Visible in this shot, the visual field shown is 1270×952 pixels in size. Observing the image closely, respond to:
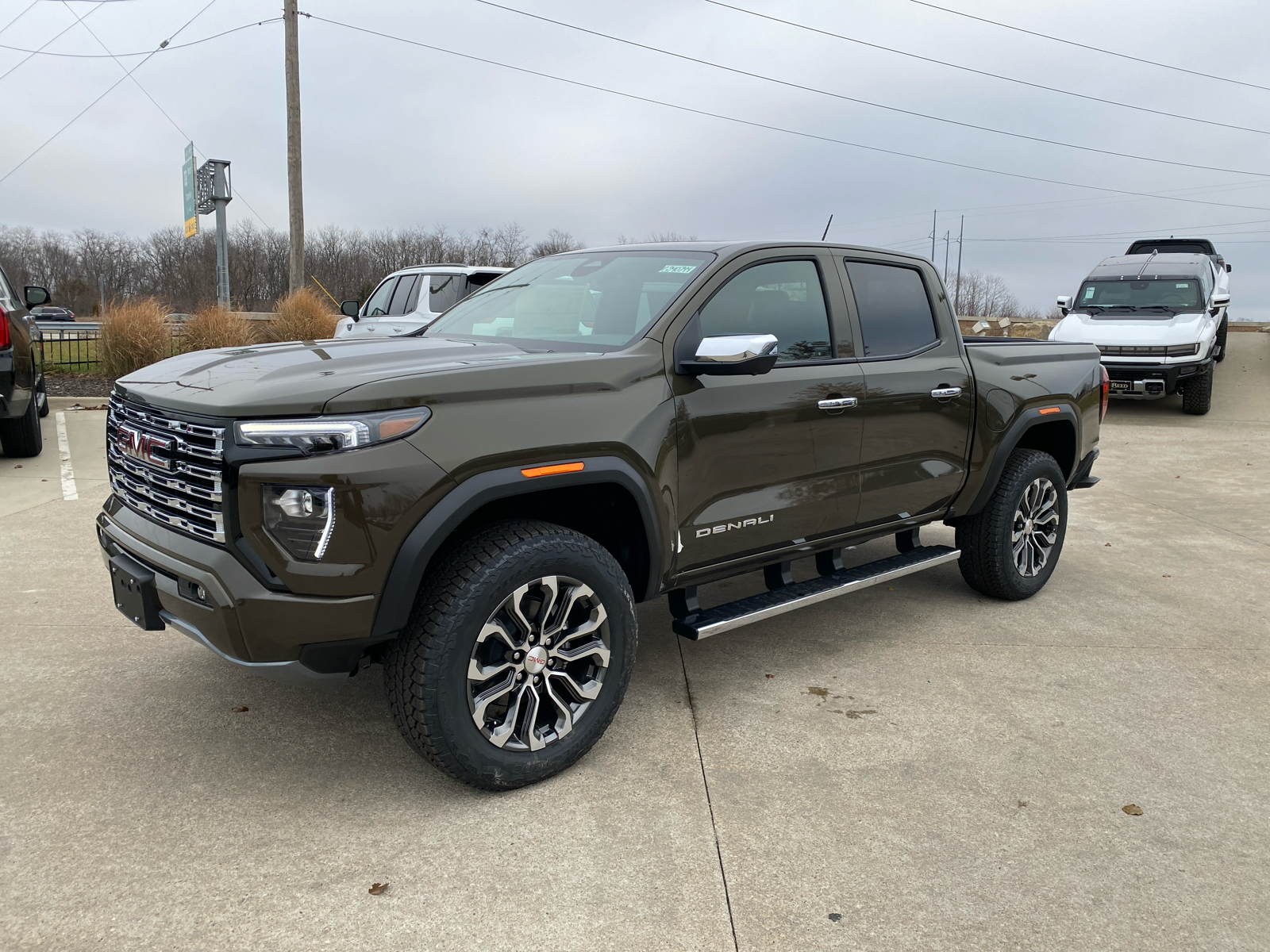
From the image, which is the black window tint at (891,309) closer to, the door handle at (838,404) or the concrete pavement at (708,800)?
the door handle at (838,404)

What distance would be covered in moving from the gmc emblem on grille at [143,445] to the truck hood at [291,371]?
12cm

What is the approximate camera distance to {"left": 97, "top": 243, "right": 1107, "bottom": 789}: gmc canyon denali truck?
107 inches

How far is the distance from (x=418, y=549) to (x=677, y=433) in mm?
1082

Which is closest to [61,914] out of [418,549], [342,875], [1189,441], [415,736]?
[342,875]

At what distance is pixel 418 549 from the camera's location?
2.77m

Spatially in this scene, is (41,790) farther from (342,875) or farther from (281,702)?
(342,875)

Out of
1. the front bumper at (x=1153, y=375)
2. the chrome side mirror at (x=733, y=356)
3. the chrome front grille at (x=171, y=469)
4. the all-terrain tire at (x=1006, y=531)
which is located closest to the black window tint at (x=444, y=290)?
the all-terrain tire at (x=1006, y=531)

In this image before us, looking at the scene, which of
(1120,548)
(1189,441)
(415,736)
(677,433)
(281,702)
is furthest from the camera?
(1189,441)

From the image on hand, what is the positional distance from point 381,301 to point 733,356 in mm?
10734

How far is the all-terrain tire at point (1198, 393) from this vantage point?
13.3 metres

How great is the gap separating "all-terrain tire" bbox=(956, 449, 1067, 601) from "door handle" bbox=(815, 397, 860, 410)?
1.39 meters

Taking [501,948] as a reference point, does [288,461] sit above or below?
above

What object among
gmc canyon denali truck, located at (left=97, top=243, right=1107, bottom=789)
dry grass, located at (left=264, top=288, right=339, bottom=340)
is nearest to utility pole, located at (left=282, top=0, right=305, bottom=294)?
dry grass, located at (left=264, top=288, right=339, bottom=340)

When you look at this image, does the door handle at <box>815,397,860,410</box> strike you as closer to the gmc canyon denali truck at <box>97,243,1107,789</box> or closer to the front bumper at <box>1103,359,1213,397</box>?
the gmc canyon denali truck at <box>97,243,1107,789</box>
